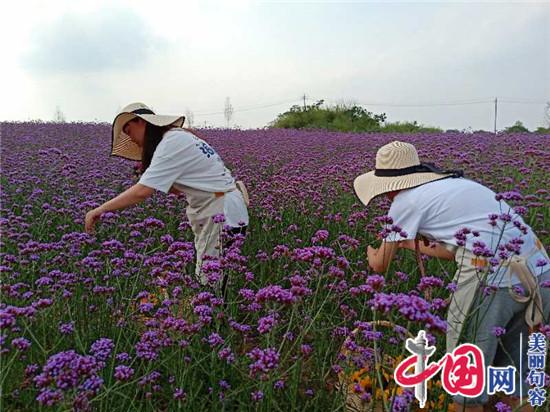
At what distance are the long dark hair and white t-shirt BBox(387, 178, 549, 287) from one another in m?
1.40

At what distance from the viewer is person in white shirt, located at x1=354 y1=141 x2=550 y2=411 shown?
2.30m

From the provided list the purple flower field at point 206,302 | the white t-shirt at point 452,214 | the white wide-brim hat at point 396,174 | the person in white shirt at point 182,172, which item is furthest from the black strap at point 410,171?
the person in white shirt at point 182,172

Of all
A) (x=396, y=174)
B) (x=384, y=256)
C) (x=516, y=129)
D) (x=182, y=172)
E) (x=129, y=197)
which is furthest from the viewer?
(x=516, y=129)

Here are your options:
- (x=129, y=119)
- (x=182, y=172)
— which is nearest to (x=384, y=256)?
(x=182, y=172)

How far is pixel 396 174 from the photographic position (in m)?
2.54

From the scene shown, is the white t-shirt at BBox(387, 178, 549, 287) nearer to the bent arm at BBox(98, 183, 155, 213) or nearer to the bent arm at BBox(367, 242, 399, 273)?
the bent arm at BBox(367, 242, 399, 273)

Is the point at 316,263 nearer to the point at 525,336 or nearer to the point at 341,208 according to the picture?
the point at 525,336

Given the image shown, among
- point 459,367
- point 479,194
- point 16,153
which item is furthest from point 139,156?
point 16,153

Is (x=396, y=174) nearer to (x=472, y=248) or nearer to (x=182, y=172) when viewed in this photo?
(x=472, y=248)

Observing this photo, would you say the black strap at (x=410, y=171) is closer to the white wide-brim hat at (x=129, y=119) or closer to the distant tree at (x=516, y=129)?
the white wide-brim hat at (x=129, y=119)

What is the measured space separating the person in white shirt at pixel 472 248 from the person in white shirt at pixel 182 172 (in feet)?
3.12

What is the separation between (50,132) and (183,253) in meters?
8.73

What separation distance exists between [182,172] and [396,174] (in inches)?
46.3

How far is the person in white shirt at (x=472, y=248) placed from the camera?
2.30 metres
